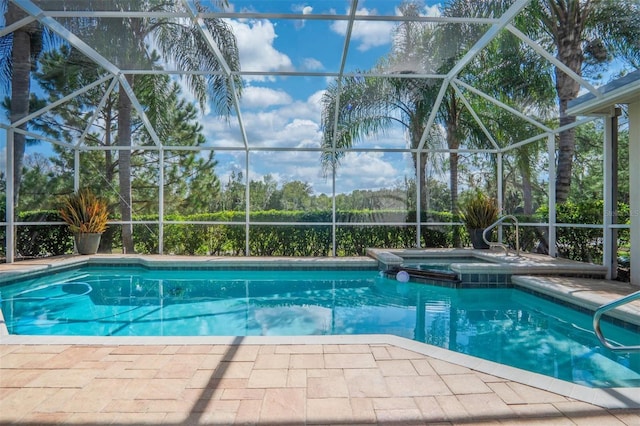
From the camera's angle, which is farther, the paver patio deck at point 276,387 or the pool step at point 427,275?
the pool step at point 427,275

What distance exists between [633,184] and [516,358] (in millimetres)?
4028

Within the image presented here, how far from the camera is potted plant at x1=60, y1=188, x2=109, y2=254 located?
8.74 metres

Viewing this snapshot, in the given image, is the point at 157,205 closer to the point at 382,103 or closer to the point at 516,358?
the point at 382,103

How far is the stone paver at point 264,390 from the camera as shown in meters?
2.08

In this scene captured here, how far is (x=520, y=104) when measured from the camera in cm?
920

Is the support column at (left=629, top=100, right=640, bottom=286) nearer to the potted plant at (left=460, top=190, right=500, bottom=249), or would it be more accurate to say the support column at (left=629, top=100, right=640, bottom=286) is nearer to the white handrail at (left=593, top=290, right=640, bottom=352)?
the potted plant at (left=460, top=190, right=500, bottom=249)

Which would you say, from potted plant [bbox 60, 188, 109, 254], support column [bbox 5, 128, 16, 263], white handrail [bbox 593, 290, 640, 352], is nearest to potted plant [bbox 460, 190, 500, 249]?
white handrail [bbox 593, 290, 640, 352]

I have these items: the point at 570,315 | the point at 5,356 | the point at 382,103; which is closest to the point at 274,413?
the point at 5,356

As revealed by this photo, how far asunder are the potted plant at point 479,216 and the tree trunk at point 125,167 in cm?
879

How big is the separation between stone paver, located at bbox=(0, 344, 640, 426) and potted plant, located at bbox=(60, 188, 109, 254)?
21.6ft

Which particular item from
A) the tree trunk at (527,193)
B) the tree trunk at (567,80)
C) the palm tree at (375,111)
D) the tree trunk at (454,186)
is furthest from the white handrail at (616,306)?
the tree trunk at (454,186)

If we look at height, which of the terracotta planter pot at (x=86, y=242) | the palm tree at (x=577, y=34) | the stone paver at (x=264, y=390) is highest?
the palm tree at (x=577, y=34)

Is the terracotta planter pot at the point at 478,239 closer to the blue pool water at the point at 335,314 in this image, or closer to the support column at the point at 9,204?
the blue pool water at the point at 335,314

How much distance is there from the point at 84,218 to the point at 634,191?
35.5 ft
